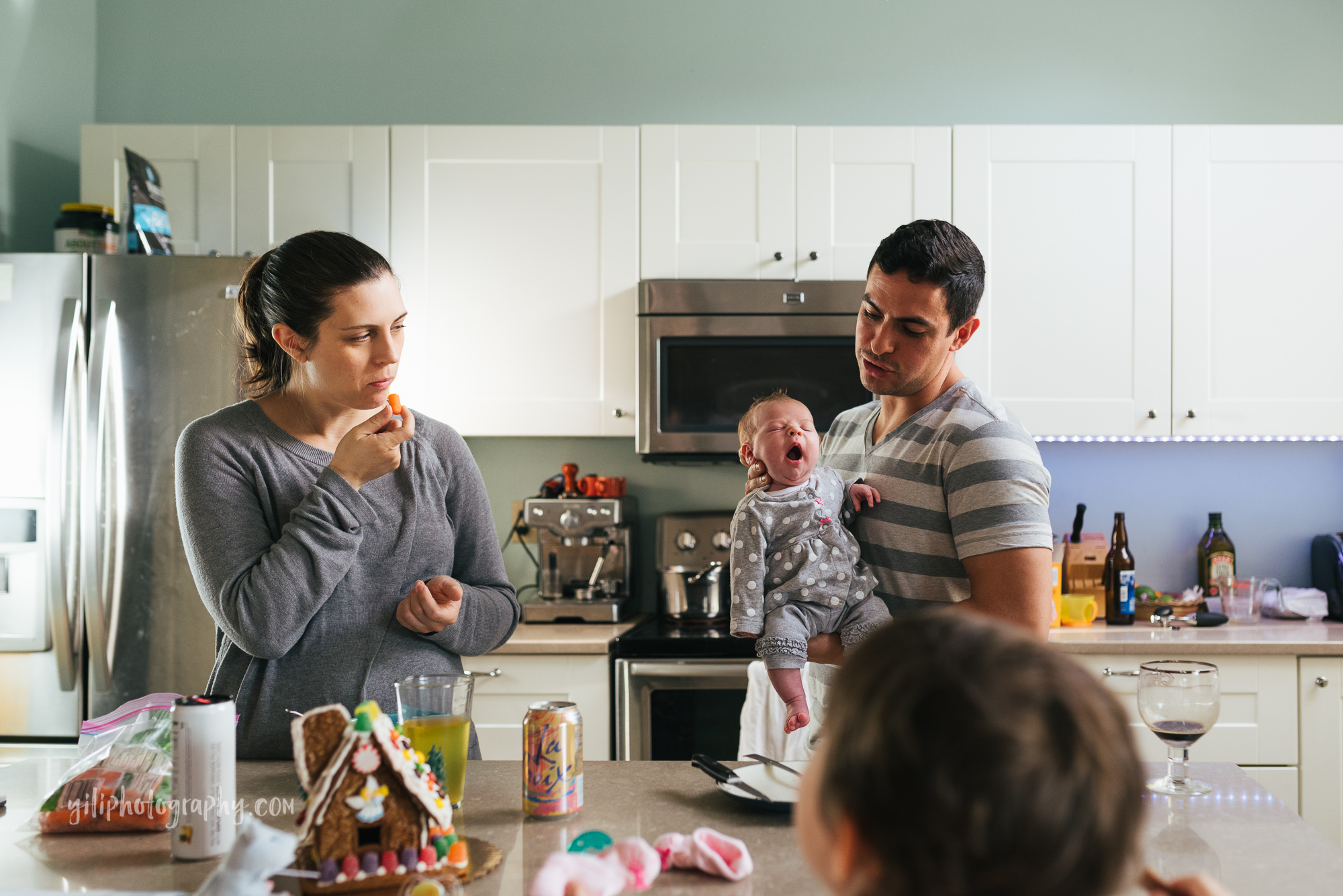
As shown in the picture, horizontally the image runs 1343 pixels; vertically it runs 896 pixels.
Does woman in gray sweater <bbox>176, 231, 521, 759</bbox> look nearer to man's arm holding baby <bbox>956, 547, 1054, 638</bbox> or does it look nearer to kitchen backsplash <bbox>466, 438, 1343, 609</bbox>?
man's arm holding baby <bbox>956, 547, 1054, 638</bbox>

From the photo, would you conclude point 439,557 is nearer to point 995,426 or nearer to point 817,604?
point 817,604

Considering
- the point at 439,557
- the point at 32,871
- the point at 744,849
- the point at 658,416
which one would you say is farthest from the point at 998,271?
the point at 32,871

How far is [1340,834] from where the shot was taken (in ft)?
7.88

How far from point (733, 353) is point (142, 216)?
1678 mm

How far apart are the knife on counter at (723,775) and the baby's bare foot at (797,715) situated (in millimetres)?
224

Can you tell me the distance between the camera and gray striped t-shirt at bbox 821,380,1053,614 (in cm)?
124

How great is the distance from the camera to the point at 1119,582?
9.12ft

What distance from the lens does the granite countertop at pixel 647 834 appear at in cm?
91

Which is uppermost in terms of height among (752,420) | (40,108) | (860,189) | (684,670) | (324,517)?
(40,108)

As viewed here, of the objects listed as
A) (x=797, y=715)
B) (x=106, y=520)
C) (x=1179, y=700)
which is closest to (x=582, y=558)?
(x=106, y=520)

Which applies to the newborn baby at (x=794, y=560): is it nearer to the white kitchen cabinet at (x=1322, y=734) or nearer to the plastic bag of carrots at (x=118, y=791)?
the plastic bag of carrots at (x=118, y=791)

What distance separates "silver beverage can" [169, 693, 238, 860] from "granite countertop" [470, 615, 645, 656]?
4.53ft

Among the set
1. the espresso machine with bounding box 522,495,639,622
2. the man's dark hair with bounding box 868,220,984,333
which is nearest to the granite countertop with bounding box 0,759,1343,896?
the man's dark hair with bounding box 868,220,984,333

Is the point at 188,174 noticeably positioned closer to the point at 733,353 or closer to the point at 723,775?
the point at 733,353
